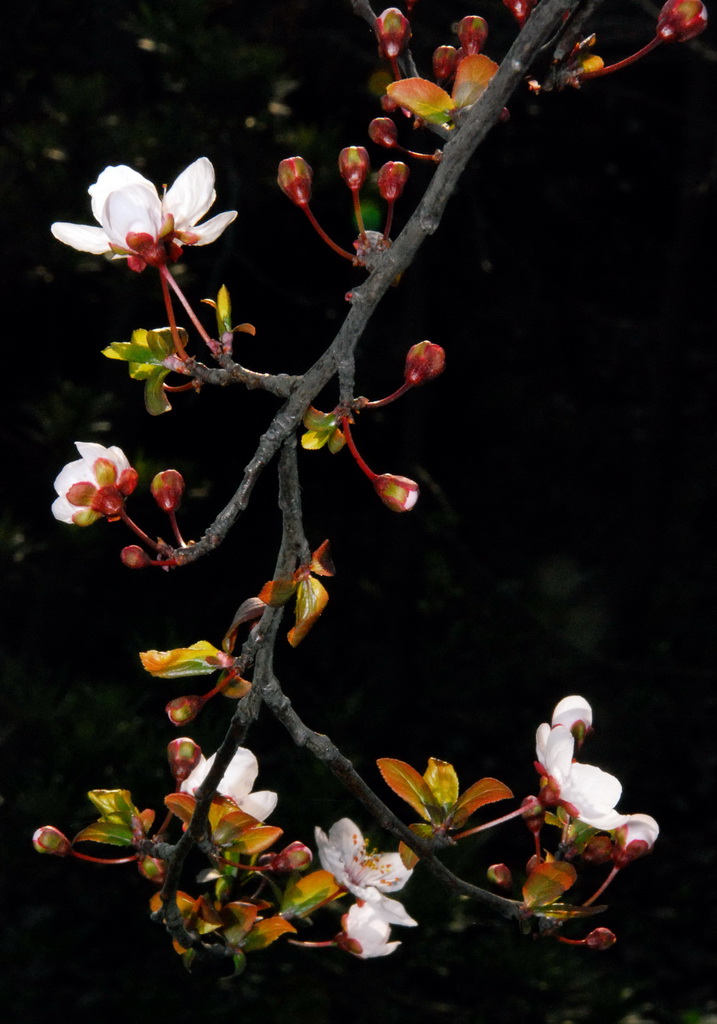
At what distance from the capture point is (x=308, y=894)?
2.67 ft

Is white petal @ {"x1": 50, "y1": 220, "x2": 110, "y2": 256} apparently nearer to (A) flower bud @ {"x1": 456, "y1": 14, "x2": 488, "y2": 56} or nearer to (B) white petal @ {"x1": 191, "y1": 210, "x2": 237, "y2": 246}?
(B) white petal @ {"x1": 191, "y1": 210, "x2": 237, "y2": 246}

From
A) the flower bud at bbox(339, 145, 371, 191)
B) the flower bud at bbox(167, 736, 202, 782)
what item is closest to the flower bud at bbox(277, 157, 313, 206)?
the flower bud at bbox(339, 145, 371, 191)

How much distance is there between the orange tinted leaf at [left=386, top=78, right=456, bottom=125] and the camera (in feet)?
2.17

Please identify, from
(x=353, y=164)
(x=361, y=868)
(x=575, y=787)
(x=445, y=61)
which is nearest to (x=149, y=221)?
(x=353, y=164)

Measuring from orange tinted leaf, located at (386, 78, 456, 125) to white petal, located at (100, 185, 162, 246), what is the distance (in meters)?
0.17

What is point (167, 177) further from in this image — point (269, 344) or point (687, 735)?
point (687, 735)

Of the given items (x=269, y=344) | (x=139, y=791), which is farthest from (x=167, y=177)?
(x=139, y=791)

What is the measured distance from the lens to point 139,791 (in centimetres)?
216

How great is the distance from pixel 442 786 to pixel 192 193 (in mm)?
453

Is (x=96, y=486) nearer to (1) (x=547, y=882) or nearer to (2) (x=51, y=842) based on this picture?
(2) (x=51, y=842)

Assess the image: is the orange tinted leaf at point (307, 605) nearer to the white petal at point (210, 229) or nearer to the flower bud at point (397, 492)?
the flower bud at point (397, 492)

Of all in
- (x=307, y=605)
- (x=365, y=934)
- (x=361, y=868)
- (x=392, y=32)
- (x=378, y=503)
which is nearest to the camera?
(x=307, y=605)

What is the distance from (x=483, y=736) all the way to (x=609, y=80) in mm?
2613

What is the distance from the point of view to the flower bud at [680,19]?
70 centimetres
